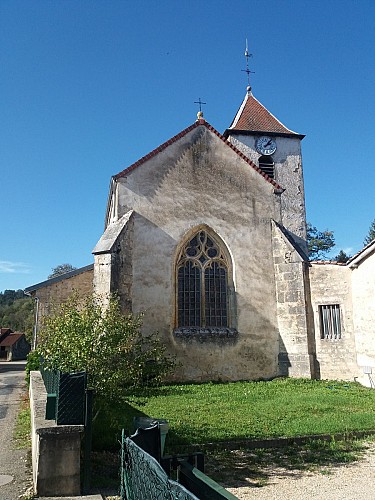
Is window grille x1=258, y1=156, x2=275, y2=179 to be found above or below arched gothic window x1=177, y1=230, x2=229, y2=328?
above

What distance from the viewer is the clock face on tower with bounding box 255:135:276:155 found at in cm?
2491

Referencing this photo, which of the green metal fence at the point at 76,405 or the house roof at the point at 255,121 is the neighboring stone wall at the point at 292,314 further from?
the green metal fence at the point at 76,405

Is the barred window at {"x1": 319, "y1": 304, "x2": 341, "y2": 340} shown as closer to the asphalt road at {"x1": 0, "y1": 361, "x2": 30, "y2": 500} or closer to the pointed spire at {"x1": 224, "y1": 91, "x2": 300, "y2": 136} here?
the asphalt road at {"x1": 0, "y1": 361, "x2": 30, "y2": 500}

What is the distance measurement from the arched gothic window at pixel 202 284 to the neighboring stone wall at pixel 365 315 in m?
4.66

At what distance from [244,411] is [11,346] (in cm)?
5425

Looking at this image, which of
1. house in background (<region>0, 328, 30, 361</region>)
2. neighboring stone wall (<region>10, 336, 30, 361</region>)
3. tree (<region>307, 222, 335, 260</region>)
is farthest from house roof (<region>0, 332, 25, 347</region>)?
tree (<region>307, 222, 335, 260</region>)

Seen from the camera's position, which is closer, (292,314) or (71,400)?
(71,400)

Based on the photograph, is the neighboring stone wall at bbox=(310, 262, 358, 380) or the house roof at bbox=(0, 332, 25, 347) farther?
the house roof at bbox=(0, 332, 25, 347)

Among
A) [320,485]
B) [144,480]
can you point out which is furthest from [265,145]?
[144,480]

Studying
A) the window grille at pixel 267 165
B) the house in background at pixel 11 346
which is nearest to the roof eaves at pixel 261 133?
the window grille at pixel 267 165

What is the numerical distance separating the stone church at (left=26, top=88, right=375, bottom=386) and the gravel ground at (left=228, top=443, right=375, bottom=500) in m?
8.81

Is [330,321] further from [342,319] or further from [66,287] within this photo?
[66,287]

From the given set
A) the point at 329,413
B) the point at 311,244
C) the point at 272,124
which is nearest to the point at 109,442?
the point at 329,413

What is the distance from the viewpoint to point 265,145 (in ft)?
82.1
